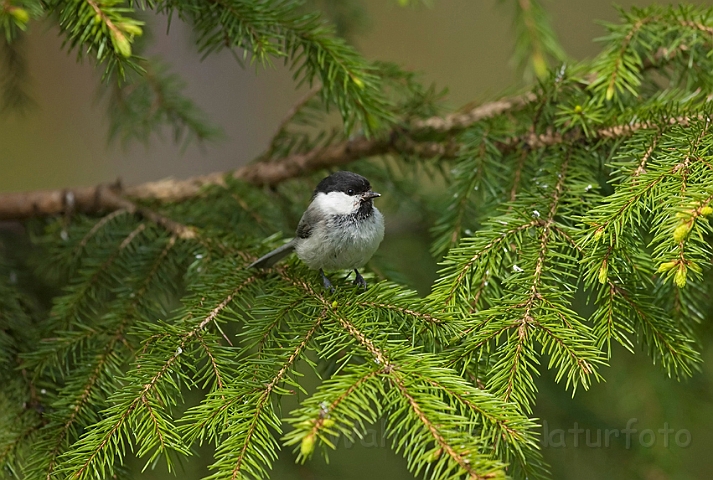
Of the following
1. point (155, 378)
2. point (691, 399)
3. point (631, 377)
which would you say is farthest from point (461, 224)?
point (691, 399)

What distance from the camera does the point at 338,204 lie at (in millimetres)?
1679

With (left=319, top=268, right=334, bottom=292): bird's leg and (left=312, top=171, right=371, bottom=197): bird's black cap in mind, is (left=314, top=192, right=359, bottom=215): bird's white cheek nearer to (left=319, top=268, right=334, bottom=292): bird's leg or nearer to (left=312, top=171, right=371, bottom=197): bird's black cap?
(left=312, top=171, right=371, bottom=197): bird's black cap

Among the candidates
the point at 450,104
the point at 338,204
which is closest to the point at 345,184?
the point at 338,204

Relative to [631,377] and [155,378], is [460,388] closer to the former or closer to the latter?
[155,378]

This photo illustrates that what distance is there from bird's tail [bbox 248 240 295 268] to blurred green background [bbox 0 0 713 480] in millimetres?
701

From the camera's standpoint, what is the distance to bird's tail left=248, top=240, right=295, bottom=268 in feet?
4.94

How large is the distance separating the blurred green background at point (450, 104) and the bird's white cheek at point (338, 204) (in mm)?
483

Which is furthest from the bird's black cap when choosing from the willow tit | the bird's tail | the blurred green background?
the blurred green background

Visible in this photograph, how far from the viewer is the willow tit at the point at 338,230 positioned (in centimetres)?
160

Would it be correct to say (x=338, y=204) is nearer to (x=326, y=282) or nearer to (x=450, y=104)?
(x=326, y=282)

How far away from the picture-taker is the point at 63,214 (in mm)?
1979

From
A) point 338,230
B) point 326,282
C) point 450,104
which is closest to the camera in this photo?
point 326,282

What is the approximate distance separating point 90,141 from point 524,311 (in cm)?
520

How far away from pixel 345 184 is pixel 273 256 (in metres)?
0.31
